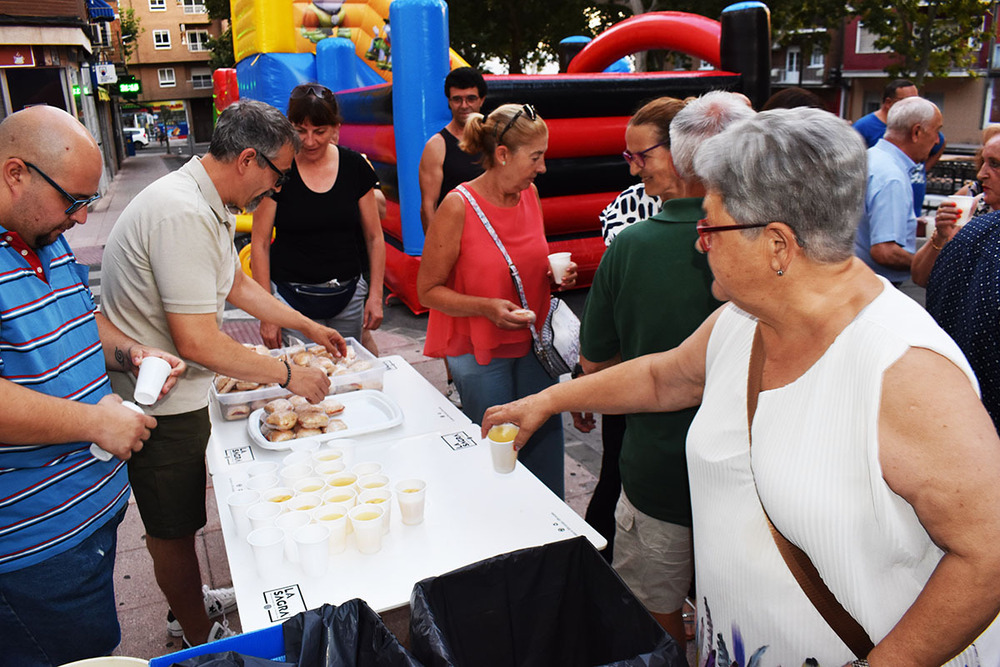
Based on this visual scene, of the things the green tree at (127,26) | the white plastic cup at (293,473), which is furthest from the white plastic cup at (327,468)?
the green tree at (127,26)

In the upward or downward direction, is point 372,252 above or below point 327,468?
above

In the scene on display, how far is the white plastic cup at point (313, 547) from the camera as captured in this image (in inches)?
71.1

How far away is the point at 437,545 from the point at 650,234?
1.08 m

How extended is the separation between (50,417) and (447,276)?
1663mm

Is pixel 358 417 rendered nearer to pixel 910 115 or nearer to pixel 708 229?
pixel 708 229

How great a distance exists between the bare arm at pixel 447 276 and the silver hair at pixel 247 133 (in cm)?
74

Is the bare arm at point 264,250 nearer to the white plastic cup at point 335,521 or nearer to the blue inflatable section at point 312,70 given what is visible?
the white plastic cup at point 335,521

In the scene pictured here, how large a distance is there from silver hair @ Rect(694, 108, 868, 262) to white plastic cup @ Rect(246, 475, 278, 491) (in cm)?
151

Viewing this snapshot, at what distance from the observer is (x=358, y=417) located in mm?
2781

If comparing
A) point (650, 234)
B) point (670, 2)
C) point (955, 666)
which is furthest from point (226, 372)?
point (670, 2)

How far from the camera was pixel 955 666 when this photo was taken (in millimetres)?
1422

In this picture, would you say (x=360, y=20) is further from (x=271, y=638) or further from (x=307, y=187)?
(x=271, y=638)

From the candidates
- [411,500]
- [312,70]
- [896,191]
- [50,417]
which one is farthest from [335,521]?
[312,70]

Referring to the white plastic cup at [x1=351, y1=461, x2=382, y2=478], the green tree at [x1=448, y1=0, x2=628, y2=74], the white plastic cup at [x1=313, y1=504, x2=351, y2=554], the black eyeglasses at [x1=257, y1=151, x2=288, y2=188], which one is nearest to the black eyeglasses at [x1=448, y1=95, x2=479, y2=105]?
the black eyeglasses at [x1=257, y1=151, x2=288, y2=188]
